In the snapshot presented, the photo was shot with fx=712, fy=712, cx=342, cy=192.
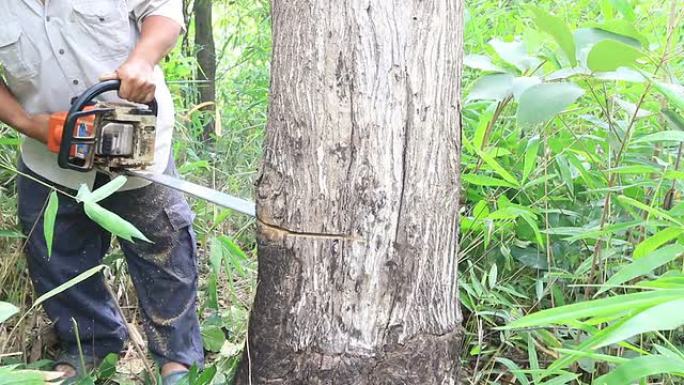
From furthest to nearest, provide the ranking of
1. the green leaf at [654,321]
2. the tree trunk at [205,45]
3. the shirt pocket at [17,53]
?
the tree trunk at [205,45] → the shirt pocket at [17,53] → the green leaf at [654,321]

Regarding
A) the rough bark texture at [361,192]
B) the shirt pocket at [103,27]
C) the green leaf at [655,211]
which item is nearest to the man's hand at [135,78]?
the shirt pocket at [103,27]

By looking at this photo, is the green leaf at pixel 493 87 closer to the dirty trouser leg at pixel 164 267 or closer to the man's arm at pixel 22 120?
the dirty trouser leg at pixel 164 267

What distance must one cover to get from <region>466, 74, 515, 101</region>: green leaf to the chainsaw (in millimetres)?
632

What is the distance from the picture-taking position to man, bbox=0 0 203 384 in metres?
2.03

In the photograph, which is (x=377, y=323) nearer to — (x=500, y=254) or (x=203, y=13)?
(x=500, y=254)

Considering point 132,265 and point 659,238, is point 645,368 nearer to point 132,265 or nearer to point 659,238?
point 659,238

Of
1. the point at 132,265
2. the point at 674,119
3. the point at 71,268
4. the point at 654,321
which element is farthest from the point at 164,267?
the point at 654,321

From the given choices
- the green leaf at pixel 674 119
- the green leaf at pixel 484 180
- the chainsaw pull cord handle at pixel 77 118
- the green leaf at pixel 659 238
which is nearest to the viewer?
the green leaf at pixel 659 238

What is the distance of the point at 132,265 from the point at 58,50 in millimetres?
700

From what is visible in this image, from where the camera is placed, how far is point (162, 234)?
221cm

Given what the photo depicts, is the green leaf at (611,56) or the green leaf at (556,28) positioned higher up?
the green leaf at (556,28)

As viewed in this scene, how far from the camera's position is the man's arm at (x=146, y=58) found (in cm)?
196

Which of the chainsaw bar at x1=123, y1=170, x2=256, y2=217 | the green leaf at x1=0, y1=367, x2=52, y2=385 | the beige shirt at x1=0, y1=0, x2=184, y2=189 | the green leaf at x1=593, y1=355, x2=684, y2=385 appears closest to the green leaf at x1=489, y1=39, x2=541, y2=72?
the chainsaw bar at x1=123, y1=170, x2=256, y2=217

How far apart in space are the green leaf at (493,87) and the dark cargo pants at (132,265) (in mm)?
1078
